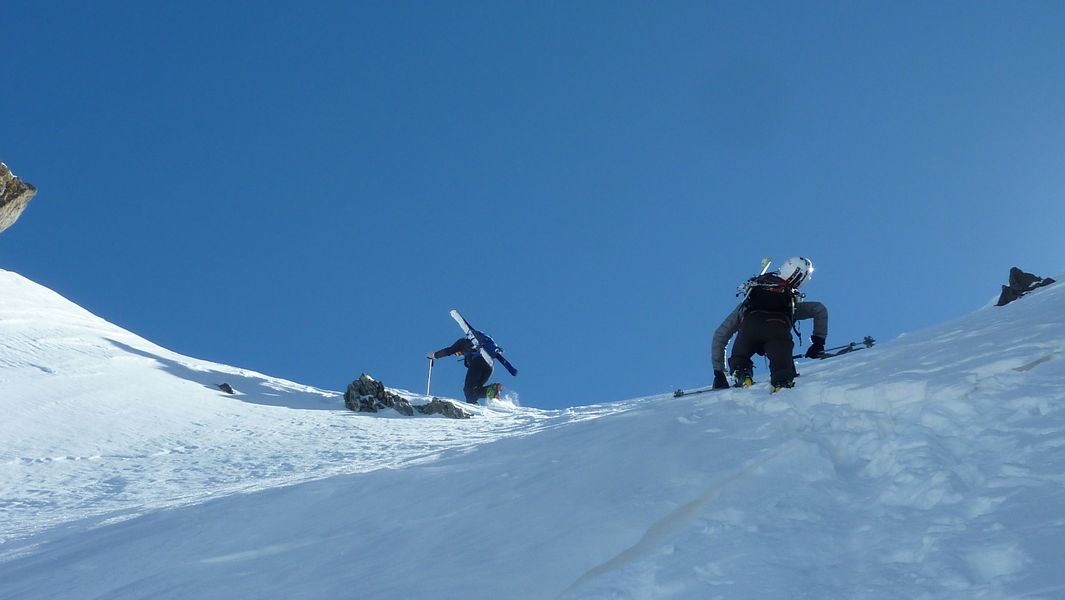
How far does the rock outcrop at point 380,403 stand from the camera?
17.3 metres

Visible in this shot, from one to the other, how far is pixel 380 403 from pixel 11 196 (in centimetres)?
1759

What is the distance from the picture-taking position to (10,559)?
22.8 ft

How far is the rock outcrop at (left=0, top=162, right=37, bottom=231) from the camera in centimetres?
2639

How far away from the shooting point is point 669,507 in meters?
5.29

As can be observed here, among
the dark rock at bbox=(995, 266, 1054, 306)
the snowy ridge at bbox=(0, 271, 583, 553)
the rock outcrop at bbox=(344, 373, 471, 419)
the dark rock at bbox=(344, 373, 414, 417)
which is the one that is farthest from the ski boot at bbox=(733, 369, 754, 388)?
the dark rock at bbox=(344, 373, 414, 417)

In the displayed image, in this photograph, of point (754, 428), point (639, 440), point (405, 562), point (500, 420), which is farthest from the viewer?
point (500, 420)

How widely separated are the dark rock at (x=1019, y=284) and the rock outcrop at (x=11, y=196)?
28442mm

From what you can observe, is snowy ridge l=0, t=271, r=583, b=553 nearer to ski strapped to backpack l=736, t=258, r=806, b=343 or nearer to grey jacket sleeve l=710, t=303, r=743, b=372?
grey jacket sleeve l=710, t=303, r=743, b=372

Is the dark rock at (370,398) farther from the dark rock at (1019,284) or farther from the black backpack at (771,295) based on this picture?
the dark rock at (1019,284)

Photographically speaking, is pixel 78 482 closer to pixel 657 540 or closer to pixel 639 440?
pixel 639 440

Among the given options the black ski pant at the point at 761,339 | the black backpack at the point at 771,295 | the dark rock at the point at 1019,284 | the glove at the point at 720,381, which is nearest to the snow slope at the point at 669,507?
the black ski pant at the point at 761,339

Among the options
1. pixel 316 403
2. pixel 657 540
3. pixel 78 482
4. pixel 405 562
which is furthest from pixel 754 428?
pixel 316 403

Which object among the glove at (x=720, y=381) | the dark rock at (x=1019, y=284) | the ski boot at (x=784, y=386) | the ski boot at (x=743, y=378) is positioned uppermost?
the dark rock at (x=1019, y=284)

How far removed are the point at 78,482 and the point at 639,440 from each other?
24.9 feet
